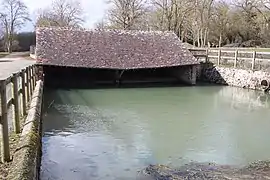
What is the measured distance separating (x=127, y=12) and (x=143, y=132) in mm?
31689

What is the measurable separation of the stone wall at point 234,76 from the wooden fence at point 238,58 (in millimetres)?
293

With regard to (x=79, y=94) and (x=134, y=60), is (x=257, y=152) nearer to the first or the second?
(x=79, y=94)

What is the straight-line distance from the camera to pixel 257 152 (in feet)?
23.9

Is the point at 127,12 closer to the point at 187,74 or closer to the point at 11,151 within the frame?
the point at 187,74

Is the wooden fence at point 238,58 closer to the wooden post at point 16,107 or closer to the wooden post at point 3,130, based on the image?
the wooden post at point 16,107

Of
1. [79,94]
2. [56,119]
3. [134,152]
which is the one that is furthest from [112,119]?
[79,94]

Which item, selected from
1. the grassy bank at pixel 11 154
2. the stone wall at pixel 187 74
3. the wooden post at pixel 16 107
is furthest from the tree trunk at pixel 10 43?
the grassy bank at pixel 11 154

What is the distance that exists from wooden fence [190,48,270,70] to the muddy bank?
446 inches

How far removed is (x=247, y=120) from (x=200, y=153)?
13.1 feet

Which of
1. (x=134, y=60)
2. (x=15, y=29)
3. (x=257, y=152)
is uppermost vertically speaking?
(x=15, y=29)

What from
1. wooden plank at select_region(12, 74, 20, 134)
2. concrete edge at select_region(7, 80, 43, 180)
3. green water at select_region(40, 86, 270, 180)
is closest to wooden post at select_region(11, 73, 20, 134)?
wooden plank at select_region(12, 74, 20, 134)

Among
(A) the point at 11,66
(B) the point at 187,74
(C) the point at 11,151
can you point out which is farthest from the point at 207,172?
(A) the point at 11,66

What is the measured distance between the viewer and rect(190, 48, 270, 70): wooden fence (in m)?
16.9

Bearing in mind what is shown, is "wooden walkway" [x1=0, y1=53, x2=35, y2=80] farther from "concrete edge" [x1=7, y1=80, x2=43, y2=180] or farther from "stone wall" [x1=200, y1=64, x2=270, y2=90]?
"concrete edge" [x1=7, y1=80, x2=43, y2=180]
